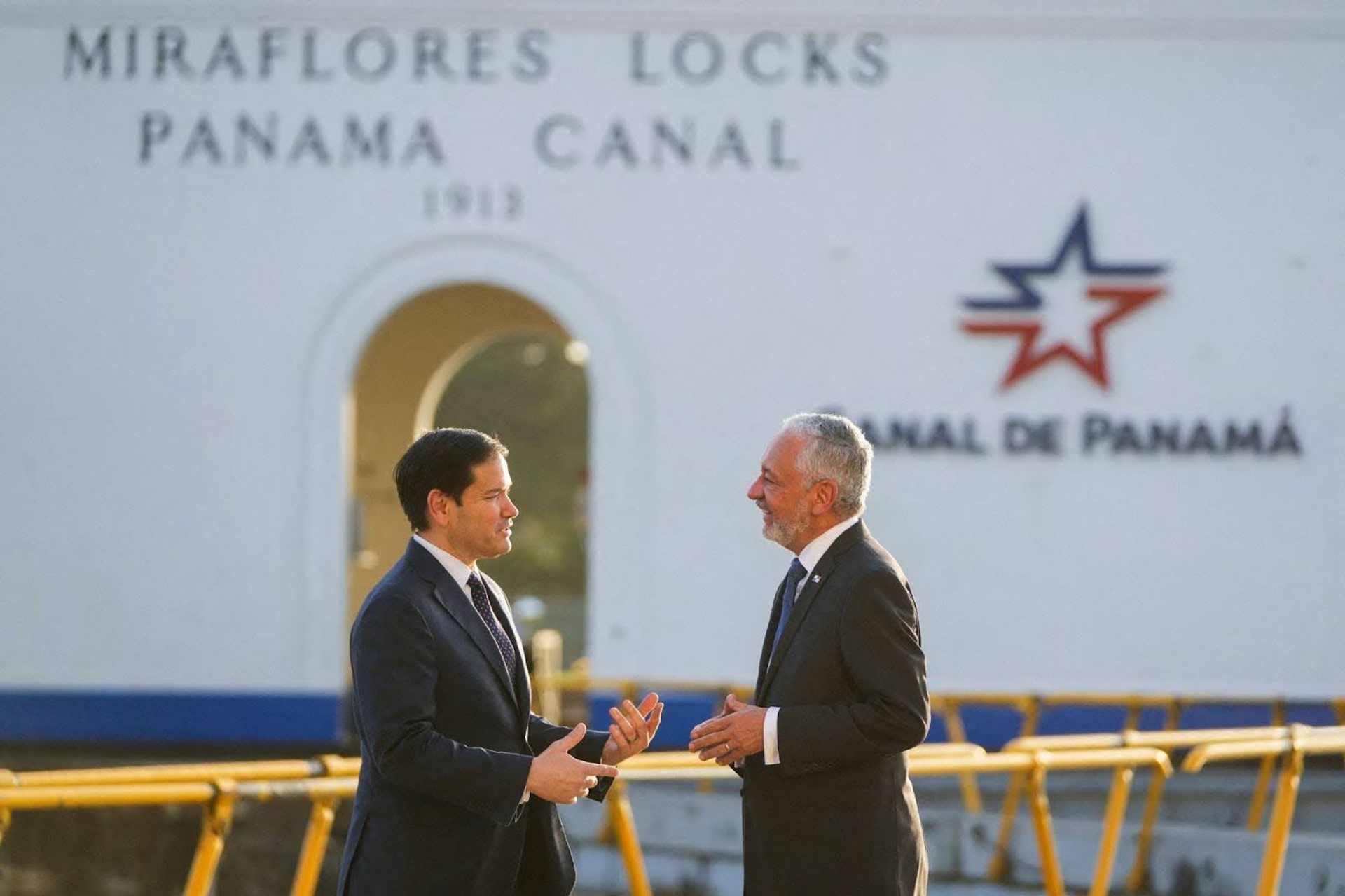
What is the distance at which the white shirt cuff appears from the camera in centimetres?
419

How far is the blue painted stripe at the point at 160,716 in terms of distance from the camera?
11477mm

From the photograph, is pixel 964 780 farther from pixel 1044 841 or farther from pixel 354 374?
pixel 354 374

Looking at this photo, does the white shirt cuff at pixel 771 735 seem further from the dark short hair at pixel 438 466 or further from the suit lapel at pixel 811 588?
the dark short hair at pixel 438 466

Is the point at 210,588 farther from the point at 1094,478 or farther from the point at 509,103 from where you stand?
the point at 1094,478

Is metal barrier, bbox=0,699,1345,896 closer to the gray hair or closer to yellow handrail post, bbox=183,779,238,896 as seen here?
yellow handrail post, bbox=183,779,238,896

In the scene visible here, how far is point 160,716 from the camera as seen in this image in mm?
11531

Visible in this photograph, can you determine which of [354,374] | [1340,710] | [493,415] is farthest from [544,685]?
[493,415]

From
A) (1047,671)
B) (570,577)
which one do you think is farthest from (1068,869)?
(570,577)

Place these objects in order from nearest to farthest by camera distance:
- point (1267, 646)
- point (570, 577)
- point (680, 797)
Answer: point (680, 797) < point (1267, 646) < point (570, 577)

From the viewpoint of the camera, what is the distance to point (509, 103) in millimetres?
11602

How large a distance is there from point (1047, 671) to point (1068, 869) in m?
3.54

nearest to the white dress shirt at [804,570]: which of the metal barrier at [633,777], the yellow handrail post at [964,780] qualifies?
the metal barrier at [633,777]

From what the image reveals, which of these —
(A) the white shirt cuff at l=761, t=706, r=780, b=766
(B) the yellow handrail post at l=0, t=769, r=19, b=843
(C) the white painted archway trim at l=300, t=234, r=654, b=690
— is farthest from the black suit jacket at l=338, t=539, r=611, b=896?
(C) the white painted archway trim at l=300, t=234, r=654, b=690

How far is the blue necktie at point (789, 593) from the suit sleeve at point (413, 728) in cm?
67
